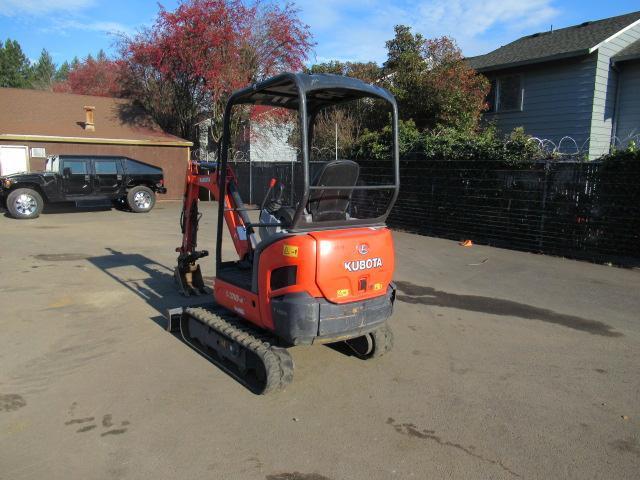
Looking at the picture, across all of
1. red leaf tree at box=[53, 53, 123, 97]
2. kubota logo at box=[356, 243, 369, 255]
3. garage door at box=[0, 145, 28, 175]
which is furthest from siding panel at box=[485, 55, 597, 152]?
red leaf tree at box=[53, 53, 123, 97]

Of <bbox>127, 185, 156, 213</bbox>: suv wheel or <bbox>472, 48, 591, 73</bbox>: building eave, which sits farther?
<bbox>127, 185, 156, 213</bbox>: suv wheel

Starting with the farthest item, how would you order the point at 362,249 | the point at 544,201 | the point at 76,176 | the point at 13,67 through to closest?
the point at 13,67 < the point at 76,176 < the point at 544,201 < the point at 362,249

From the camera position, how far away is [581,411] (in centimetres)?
388

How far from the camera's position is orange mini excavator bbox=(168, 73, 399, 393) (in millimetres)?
3803

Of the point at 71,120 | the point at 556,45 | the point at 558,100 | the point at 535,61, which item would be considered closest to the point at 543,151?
the point at 558,100

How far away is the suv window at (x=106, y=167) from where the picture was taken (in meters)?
15.8

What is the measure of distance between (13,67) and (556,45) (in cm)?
5204

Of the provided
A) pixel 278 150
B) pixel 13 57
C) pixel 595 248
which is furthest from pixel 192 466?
pixel 13 57

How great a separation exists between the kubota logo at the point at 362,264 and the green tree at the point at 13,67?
175ft

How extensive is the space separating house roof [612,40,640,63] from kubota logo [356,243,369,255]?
13932mm

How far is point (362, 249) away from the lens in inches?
159

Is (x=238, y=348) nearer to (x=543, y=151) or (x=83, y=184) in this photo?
(x=543, y=151)

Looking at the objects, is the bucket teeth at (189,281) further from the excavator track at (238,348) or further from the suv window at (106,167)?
the suv window at (106,167)

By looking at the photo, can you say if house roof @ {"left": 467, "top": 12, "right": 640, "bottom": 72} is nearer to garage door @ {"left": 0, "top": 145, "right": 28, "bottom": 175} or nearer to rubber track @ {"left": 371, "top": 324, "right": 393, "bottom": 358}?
rubber track @ {"left": 371, "top": 324, "right": 393, "bottom": 358}
